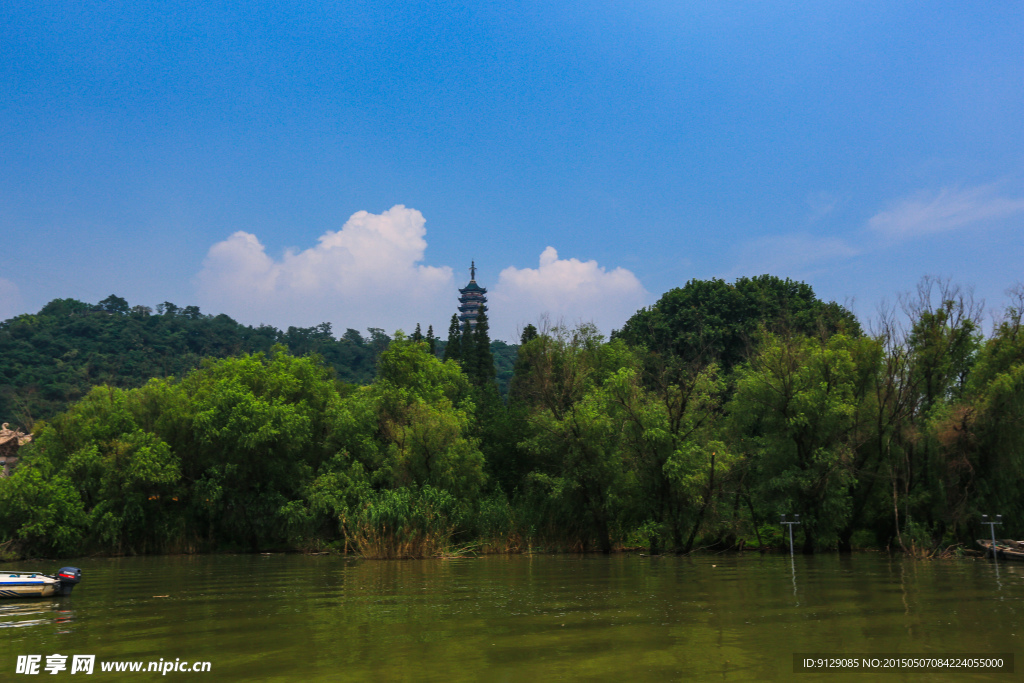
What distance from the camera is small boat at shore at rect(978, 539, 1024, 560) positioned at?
80.4 feet

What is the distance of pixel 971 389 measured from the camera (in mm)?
28719

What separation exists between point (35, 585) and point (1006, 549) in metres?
28.4

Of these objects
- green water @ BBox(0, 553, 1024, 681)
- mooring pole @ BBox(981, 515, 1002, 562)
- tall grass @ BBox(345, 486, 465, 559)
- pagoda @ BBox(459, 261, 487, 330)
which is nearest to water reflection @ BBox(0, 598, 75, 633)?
green water @ BBox(0, 553, 1024, 681)

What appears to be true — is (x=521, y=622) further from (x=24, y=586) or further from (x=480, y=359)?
(x=480, y=359)

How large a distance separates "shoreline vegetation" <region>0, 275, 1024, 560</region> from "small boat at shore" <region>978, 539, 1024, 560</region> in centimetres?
160

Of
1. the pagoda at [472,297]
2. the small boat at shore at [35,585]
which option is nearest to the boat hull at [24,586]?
the small boat at shore at [35,585]

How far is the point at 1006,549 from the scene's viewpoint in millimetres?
24984

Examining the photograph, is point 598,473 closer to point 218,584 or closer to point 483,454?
point 483,454

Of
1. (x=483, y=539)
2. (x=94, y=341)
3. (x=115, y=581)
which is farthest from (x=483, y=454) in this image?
(x=94, y=341)

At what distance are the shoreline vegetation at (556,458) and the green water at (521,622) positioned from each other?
726 centimetres

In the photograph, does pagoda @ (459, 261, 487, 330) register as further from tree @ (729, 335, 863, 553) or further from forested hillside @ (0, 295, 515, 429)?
tree @ (729, 335, 863, 553)

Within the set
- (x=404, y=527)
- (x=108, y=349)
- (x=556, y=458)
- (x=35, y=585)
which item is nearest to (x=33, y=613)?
(x=35, y=585)

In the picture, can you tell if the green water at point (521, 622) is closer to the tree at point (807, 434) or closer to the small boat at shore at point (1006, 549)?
the small boat at shore at point (1006, 549)

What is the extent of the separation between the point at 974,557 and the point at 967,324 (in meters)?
9.81
